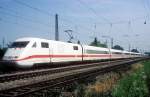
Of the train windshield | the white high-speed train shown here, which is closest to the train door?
the white high-speed train

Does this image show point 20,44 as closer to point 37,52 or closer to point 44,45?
point 37,52

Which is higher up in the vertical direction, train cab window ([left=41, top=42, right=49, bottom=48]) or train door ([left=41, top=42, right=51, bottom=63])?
train cab window ([left=41, top=42, right=49, bottom=48])

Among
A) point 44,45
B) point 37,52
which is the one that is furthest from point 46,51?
point 37,52

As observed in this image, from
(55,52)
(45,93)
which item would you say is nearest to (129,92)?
(45,93)

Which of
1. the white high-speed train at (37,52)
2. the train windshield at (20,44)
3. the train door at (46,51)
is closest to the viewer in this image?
the white high-speed train at (37,52)

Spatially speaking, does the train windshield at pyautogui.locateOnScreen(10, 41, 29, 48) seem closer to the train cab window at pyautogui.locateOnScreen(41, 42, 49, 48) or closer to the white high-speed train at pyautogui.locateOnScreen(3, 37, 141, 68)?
the white high-speed train at pyautogui.locateOnScreen(3, 37, 141, 68)

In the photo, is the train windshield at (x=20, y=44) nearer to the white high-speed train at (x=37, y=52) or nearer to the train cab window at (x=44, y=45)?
the white high-speed train at (x=37, y=52)

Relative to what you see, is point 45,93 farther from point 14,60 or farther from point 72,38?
point 72,38

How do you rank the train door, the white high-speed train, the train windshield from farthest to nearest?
1. the train door
2. the train windshield
3. the white high-speed train

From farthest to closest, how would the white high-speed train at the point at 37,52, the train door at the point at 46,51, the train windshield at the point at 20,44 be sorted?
the train door at the point at 46,51
the train windshield at the point at 20,44
the white high-speed train at the point at 37,52

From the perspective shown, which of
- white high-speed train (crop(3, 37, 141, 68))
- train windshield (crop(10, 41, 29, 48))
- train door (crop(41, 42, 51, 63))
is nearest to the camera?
white high-speed train (crop(3, 37, 141, 68))

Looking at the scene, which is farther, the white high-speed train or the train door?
the train door

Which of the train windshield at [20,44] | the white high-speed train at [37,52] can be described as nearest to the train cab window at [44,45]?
the white high-speed train at [37,52]

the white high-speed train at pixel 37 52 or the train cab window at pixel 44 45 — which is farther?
the train cab window at pixel 44 45
